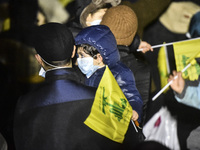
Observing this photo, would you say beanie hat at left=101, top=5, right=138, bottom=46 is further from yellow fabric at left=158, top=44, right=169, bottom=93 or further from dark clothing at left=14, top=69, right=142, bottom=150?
yellow fabric at left=158, top=44, right=169, bottom=93

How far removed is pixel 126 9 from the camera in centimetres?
217

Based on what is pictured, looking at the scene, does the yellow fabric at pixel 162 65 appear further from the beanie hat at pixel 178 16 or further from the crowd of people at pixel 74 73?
the beanie hat at pixel 178 16

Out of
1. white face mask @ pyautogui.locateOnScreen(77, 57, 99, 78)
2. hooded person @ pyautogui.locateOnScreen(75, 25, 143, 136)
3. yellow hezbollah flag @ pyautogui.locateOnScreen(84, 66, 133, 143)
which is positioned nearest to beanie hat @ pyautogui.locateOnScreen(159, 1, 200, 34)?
hooded person @ pyautogui.locateOnScreen(75, 25, 143, 136)

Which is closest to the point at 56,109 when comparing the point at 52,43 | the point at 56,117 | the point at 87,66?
the point at 56,117

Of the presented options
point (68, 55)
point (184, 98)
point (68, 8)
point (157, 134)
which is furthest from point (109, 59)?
point (68, 8)

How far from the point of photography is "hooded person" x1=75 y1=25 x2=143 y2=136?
6.21 feet

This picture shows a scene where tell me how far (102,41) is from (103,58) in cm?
16

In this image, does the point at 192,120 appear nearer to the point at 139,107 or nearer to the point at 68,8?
the point at 139,107

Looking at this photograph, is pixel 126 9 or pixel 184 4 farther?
pixel 184 4

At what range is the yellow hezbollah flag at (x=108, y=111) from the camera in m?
1.50

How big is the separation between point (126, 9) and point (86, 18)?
53 cm

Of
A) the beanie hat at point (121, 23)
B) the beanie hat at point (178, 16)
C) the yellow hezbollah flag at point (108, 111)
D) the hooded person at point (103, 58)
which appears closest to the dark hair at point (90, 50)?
the hooded person at point (103, 58)

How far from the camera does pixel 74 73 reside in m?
1.59

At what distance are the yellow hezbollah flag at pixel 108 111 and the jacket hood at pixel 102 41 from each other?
1.28 ft
